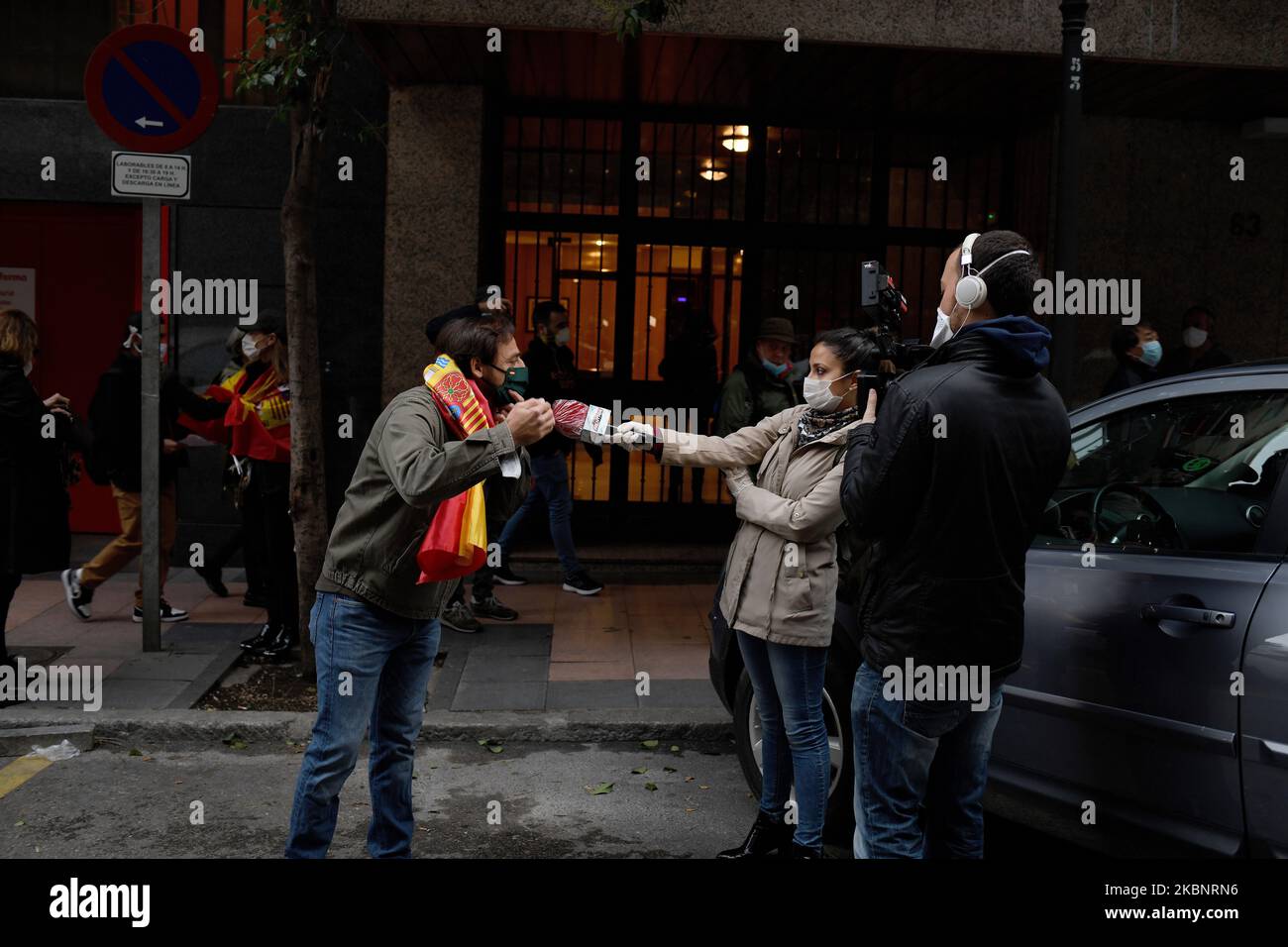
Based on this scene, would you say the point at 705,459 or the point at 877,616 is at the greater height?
the point at 705,459

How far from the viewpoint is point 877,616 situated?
3.08 meters

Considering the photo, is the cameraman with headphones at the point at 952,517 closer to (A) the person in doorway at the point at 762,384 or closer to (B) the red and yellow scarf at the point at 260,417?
(A) the person in doorway at the point at 762,384

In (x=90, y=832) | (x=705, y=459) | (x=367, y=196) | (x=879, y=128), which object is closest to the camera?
(x=705, y=459)

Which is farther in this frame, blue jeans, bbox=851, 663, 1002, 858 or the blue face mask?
the blue face mask

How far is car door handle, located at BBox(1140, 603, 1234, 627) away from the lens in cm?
322

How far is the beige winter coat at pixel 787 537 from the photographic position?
3.93 meters

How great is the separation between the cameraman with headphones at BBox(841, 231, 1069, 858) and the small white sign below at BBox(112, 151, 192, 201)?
4820 mm

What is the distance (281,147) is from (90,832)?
19.6 feet

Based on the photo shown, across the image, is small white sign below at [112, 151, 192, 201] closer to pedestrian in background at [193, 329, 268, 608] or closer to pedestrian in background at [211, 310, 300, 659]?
pedestrian in background at [211, 310, 300, 659]

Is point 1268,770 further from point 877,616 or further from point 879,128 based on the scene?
point 879,128

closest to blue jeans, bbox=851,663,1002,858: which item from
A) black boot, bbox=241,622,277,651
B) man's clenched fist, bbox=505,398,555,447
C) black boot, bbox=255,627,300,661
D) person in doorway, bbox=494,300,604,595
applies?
man's clenched fist, bbox=505,398,555,447

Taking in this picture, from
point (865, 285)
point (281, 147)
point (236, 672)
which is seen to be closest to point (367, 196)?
point (281, 147)

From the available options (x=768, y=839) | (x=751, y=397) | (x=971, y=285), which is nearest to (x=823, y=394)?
(x=971, y=285)

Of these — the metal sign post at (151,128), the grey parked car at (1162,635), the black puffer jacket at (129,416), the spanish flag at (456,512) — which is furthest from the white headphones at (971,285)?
the black puffer jacket at (129,416)
